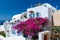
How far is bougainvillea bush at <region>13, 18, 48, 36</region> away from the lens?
6.89 meters

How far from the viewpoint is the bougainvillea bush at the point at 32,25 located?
6.89m

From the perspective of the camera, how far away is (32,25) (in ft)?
22.6

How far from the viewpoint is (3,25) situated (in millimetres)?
8484

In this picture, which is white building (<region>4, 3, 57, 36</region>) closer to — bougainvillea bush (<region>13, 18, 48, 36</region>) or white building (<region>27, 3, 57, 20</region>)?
white building (<region>27, 3, 57, 20</region>)

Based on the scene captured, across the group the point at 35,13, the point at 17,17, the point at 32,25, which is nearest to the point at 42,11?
the point at 35,13

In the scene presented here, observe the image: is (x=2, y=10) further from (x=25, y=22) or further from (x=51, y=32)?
(x=51, y=32)

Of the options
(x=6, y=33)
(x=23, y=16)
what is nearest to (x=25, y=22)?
(x=23, y=16)

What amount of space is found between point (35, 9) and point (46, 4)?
523 mm

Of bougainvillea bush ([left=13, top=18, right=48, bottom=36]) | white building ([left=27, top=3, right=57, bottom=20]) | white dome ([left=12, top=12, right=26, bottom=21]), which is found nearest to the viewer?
bougainvillea bush ([left=13, top=18, right=48, bottom=36])

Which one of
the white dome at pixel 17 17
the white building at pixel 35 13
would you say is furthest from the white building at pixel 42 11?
the white dome at pixel 17 17

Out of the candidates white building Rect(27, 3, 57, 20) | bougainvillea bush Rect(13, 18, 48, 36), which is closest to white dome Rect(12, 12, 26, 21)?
white building Rect(27, 3, 57, 20)

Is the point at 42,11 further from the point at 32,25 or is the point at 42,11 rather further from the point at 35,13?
the point at 32,25

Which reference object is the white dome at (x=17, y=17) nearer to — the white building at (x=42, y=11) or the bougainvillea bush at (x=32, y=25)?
the white building at (x=42, y=11)

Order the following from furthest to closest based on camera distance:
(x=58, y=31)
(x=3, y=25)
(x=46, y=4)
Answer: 1. (x=3, y=25)
2. (x=46, y=4)
3. (x=58, y=31)
